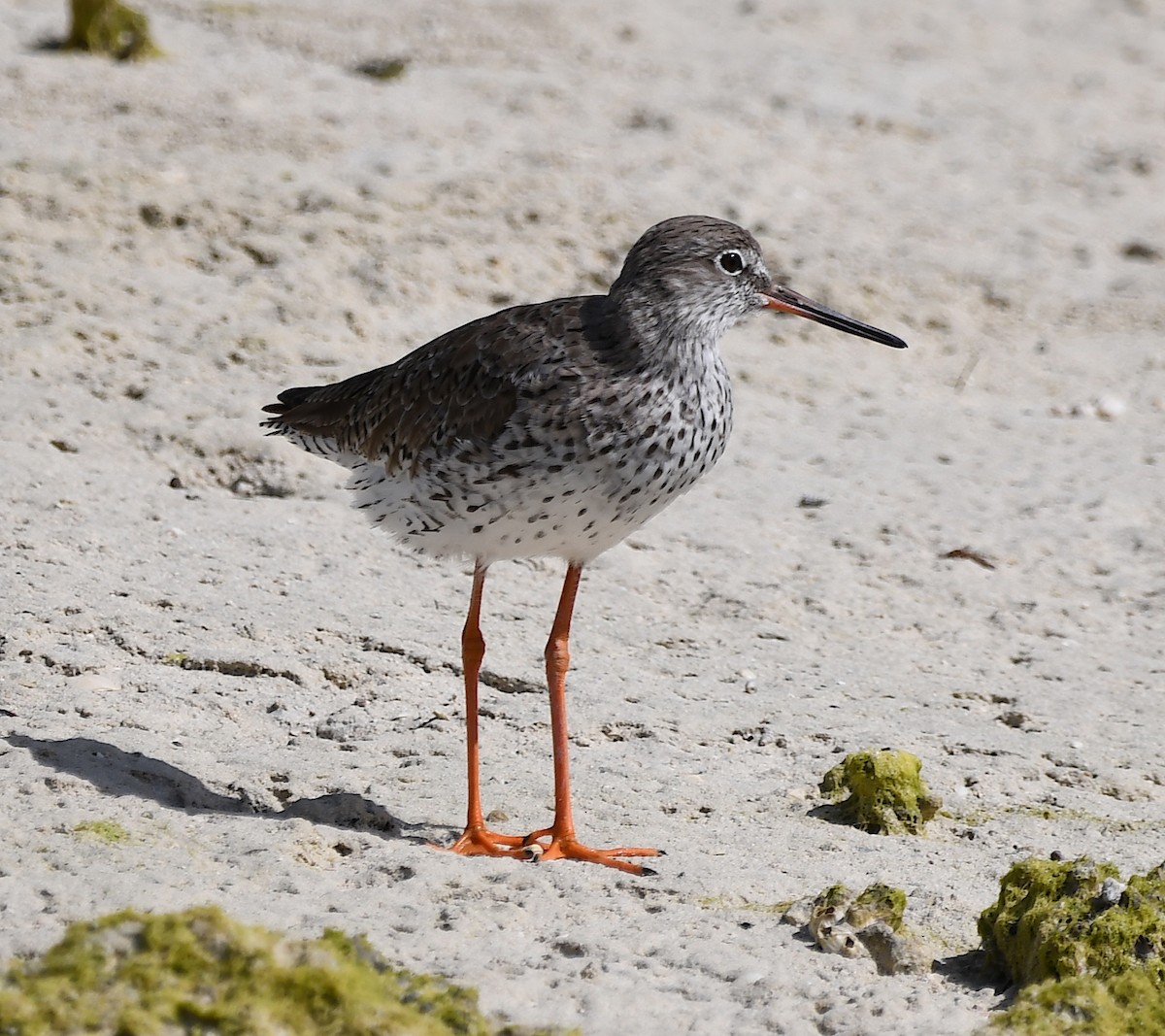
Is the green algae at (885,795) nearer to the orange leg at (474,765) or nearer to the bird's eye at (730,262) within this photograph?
the orange leg at (474,765)

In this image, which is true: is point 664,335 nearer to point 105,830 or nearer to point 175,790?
point 175,790

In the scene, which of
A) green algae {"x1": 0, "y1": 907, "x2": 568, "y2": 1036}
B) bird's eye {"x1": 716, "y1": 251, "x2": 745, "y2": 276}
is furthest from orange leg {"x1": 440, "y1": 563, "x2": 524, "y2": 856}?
green algae {"x1": 0, "y1": 907, "x2": 568, "y2": 1036}

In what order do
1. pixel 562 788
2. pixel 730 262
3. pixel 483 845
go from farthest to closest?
pixel 730 262 → pixel 562 788 → pixel 483 845

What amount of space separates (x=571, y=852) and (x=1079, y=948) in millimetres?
1791

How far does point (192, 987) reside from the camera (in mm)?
3604

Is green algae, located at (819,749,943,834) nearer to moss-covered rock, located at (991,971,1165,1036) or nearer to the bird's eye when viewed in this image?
moss-covered rock, located at (991,971,1165,1036)

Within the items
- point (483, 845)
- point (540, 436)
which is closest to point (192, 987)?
point (483, 845)

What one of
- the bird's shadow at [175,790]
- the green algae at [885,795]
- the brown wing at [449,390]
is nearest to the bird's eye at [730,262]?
the brown wing at [449,390]

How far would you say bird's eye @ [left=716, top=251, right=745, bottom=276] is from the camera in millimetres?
6238

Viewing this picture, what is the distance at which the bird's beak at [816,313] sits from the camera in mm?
6508

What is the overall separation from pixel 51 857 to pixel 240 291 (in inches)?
200

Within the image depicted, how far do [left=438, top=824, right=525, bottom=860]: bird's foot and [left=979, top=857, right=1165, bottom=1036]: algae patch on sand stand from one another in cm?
162

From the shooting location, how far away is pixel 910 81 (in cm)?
1385

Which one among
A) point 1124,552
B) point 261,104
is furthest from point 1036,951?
point 261,104
